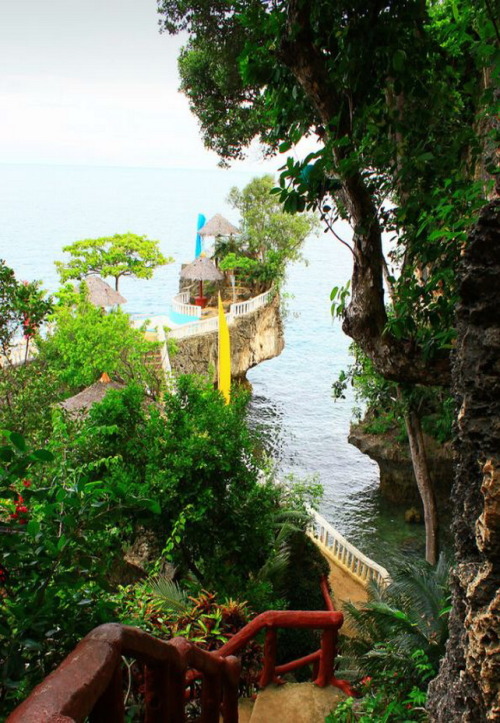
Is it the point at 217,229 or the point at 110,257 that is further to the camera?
the point at 217,229

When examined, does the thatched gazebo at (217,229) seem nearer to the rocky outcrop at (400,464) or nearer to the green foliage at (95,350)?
the green foliage at (95,350)

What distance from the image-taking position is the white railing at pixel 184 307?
24402 mm

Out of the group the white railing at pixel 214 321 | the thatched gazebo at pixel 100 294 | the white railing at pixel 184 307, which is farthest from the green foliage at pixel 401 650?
the white railing at pixel 184 307

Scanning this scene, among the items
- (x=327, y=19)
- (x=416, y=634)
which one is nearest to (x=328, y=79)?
(x=327, y=19)

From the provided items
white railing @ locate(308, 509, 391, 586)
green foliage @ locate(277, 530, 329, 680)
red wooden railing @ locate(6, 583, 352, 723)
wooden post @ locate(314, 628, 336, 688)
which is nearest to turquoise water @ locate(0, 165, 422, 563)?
white railing @ locate(308, 509, 391, 586)

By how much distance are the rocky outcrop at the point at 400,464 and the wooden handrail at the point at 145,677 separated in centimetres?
1131

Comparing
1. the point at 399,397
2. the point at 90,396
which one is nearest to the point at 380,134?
the point at 399,397

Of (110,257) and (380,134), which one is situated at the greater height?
(380,134)

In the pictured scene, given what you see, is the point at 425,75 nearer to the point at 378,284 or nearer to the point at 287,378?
the point at 378,284

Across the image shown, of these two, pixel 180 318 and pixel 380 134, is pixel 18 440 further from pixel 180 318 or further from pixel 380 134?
pixel 180 318

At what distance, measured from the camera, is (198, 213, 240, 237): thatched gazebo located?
89.4 feet

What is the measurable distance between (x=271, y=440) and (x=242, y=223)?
988cm

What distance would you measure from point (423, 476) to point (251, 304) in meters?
16.7

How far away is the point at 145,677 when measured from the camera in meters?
2.68
